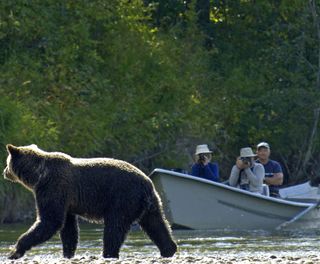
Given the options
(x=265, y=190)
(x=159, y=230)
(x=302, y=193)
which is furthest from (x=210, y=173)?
(x=159, y=230)

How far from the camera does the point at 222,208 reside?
71.3ft

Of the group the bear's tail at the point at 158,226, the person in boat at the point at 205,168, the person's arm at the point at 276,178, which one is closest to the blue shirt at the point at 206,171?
the person in boat at the point at 205,168

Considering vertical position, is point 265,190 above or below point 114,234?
above

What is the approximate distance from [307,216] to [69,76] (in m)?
6.90

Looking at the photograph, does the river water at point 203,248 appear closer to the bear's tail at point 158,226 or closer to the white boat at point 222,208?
the bear's tail at point 158,226

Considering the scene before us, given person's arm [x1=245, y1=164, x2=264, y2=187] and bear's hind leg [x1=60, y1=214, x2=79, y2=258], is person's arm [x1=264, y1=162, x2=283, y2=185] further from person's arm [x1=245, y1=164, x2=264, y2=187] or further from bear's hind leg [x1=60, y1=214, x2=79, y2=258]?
bear's hind leg [x1=60, y1=214, x2=79, y2=258]

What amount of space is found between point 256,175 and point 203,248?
3.69 m

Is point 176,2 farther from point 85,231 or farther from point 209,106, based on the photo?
point 85,231

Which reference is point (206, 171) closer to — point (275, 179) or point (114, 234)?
point (275, 179)

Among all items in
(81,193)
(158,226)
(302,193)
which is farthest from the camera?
(302,193)

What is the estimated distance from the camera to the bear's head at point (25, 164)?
47.1ft

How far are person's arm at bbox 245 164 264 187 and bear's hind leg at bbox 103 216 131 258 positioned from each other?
6.83m

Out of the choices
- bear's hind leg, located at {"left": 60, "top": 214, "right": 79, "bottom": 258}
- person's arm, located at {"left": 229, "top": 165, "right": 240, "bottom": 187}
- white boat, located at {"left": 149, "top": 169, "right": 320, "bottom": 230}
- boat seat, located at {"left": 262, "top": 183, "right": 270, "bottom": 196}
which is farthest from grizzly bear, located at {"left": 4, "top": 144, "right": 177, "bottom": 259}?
boat seat, located at {"left": 262, "top": 183, "right": 270, "bottom": 196}

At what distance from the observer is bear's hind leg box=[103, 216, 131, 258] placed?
14.3 metres
